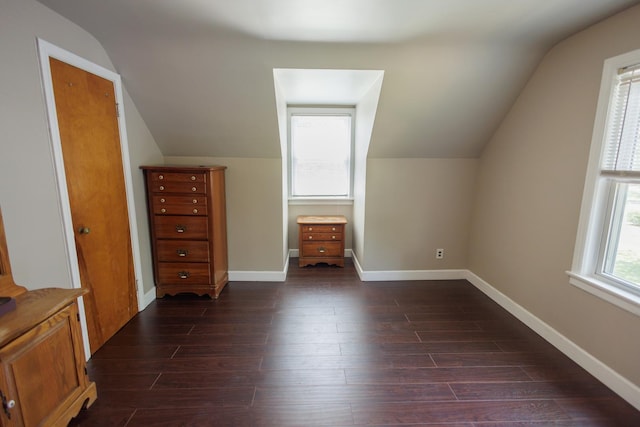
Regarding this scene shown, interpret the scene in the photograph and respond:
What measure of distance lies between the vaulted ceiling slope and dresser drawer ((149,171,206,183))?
0.44 m

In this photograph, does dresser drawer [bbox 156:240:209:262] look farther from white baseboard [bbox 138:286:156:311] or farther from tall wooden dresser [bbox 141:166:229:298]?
white baseboard [bbox 138:286:156:311]

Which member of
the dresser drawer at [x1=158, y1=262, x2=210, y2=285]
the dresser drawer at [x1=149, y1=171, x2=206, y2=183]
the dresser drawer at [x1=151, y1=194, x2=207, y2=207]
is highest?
the dresser drawer at [x1=149, y1=171, x2=206, y2=183]

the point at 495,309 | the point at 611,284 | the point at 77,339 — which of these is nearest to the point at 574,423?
the point at 611,284

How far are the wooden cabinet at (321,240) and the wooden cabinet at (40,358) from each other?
7.90 ft

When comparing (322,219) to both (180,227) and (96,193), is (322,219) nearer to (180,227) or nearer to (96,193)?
(180,227)

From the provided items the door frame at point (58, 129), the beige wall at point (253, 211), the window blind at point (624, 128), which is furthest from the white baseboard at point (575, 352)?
the door frame at point (58, 129)

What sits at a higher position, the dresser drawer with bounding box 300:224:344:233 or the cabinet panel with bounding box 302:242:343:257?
the dresser drawer with bounding box 300:224:344:233

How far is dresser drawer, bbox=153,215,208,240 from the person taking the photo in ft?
9.08

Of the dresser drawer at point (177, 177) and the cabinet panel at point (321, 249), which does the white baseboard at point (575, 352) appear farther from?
the dresser drawer at point (177, 177)

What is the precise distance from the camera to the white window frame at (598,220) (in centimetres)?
175

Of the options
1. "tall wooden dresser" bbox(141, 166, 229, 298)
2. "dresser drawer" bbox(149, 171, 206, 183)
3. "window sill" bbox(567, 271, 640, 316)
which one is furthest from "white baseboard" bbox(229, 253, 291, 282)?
"window sill" bbox(567, 271, 640, 316)

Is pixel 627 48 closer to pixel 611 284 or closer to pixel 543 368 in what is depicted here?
pixel 611 284

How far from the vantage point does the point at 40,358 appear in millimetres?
1269

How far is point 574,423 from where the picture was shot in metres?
1.52
